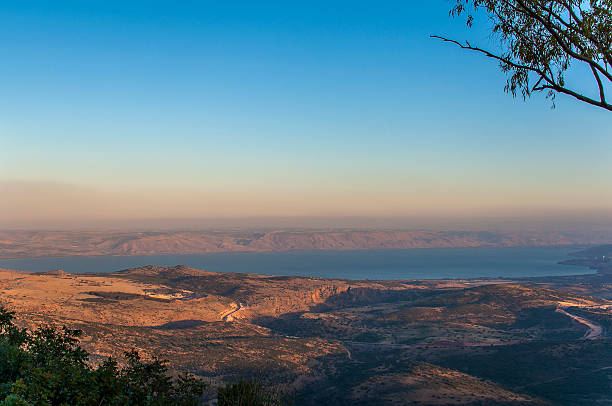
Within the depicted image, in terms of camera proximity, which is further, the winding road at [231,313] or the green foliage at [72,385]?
the winding road at [231,313]

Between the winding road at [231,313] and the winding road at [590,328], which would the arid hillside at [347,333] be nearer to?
the winding road at [231,313]

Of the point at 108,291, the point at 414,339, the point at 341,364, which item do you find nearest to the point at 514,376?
the point at 341,364

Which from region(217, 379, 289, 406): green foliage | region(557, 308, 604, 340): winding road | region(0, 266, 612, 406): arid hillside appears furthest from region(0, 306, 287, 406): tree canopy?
region(557, 308, 604, 340): winding road

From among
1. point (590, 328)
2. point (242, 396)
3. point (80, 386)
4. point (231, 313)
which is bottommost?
point (231, 313)

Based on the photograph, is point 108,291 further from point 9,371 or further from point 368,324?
point 9,371

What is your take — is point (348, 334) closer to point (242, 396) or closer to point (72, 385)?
point (242, 396)

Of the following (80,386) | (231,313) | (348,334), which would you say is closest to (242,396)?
(80,386)

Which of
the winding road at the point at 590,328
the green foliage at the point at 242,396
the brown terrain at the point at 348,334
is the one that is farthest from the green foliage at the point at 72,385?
the winding road at the point at 590,328

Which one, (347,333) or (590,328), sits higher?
(590,328)
